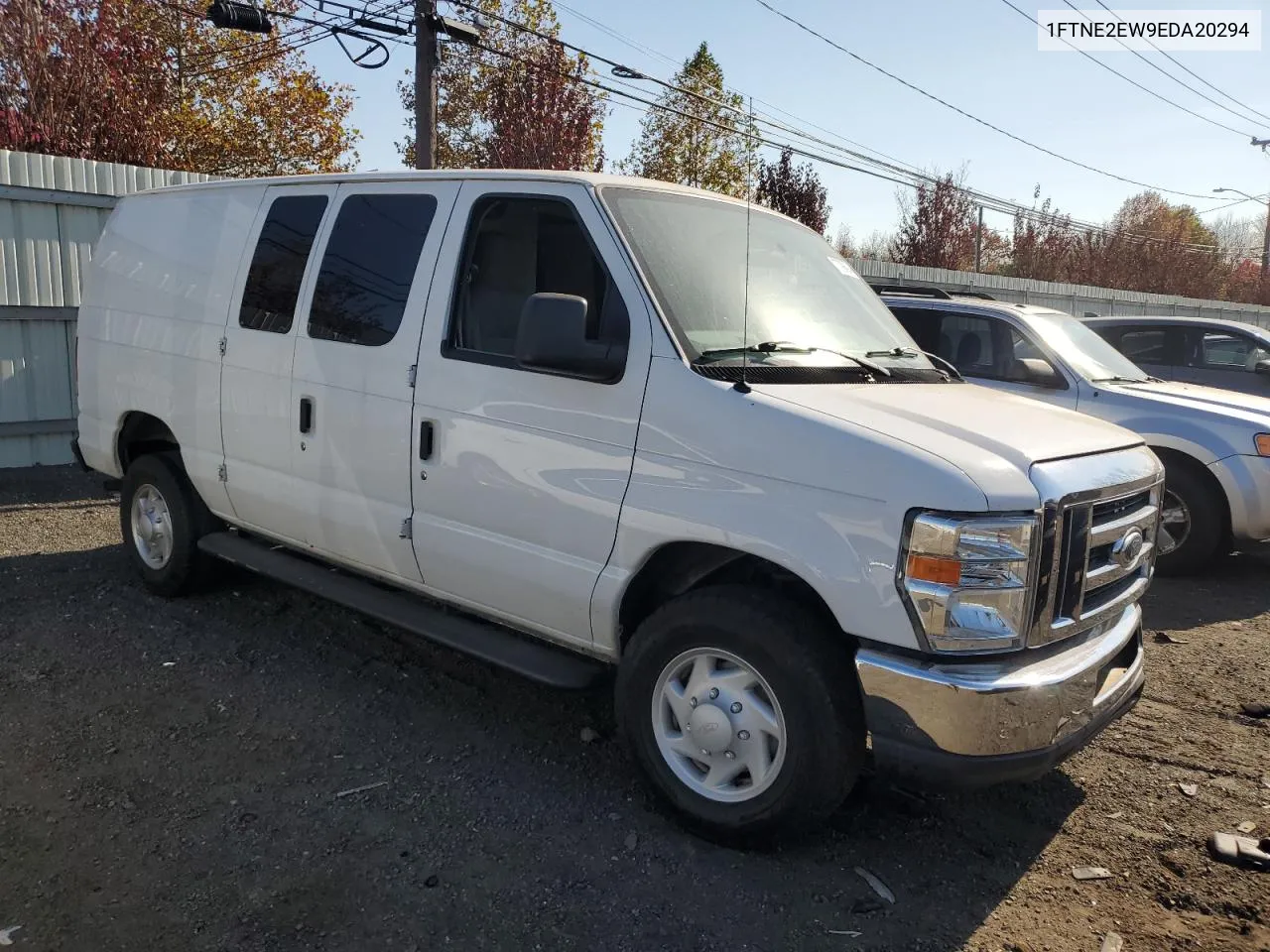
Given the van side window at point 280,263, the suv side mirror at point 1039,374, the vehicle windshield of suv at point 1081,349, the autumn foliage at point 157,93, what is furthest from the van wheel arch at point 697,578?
the autumn foliage at point 157,93

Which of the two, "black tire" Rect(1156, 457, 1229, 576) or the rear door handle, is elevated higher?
the rear door handle

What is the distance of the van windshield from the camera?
11.6ft

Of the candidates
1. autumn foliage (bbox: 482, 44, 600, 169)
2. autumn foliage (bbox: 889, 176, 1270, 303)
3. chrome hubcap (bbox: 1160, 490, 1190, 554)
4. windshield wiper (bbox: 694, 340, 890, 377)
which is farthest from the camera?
autumn foliage (bbox: 889, 176, 1270, 303)

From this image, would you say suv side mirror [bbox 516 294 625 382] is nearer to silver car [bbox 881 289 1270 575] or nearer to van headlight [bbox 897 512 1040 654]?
van headlight [bbox 897 512 1040 654]

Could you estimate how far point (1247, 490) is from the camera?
678 centimetres

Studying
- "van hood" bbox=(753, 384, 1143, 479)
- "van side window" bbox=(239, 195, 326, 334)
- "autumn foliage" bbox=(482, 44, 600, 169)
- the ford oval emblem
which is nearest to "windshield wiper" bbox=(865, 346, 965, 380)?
"van hood" bbox=(753, 384, 1143, 479)

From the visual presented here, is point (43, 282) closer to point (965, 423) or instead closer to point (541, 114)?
point (965, 423)

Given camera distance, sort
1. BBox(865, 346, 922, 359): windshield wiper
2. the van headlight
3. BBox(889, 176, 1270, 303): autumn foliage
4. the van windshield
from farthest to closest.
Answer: BBox(889, 176, 1270, 303): autumn foliage, BBox(865, 346, 922, 359): windshield wiper, the van windshield, the van headlight

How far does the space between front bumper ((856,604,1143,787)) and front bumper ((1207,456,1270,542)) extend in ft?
15.5

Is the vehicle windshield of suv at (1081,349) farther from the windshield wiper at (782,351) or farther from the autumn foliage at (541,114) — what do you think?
the autumn foliage at (541,114)

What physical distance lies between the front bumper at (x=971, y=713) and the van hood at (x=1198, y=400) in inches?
194

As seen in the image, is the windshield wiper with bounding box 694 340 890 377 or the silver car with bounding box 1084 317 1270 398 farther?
the silver car with bounding box 1084 317 1270 398

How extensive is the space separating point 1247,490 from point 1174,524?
53 centimetres

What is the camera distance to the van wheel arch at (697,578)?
10.7 ft
